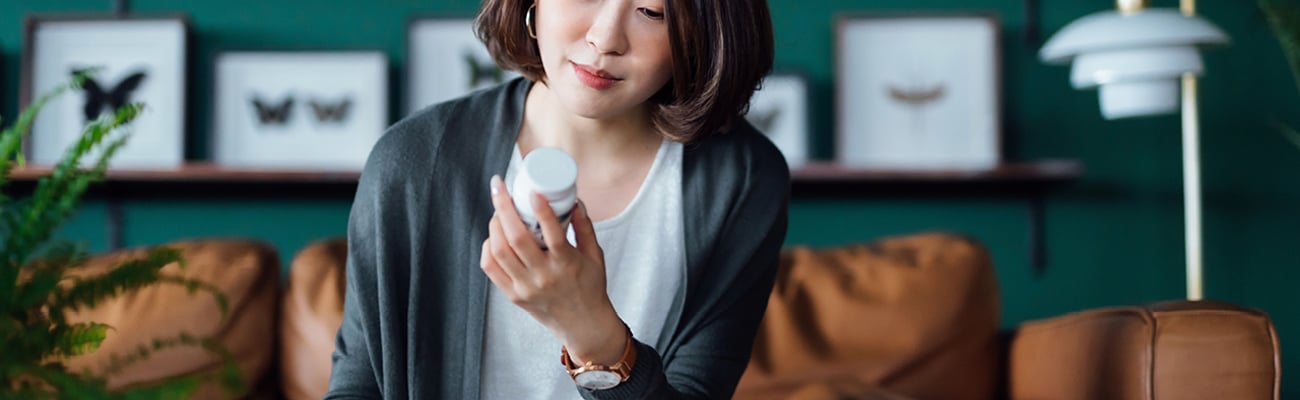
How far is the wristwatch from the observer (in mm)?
1037

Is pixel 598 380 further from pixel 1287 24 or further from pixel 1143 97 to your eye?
pixel 1287 24

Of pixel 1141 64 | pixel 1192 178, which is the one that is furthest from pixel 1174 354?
pixel 1192 178

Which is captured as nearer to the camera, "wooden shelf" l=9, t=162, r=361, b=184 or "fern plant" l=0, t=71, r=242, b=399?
"fern plant" l=0, t=71, r=242, b=399

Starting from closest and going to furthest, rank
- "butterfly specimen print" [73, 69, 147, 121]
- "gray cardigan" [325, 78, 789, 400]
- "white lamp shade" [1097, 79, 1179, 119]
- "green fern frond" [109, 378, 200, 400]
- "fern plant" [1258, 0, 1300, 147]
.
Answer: "green fern frond" [109, 378, 200, 400] < "gray cardigan" [325, 78, 789, 400] < "white lamp shade" [1097, 79, 1179, 119] < "fern plant" [1258, 0, 1300, 147] < "butterfly specimen print" [73, 69, 147, 121]

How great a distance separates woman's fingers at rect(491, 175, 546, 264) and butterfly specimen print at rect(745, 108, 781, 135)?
171 cm

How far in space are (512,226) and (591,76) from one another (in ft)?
0.69

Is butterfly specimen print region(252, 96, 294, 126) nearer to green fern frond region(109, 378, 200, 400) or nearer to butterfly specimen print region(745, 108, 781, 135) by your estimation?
butterfly specimen print region(745, 108, 781, 135)

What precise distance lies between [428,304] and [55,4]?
1.84 m

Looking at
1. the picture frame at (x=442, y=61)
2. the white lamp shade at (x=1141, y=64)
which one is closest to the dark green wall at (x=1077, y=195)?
the picture frame at (x=442, y=61)

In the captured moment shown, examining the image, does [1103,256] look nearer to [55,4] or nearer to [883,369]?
[883,369]

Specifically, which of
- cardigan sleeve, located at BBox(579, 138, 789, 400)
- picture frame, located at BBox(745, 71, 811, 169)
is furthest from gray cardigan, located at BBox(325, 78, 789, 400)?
picture frame, located at BBox(745, 71, 811, 169)

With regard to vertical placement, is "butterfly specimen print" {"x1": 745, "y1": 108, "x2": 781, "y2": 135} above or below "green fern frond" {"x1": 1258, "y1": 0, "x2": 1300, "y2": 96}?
below

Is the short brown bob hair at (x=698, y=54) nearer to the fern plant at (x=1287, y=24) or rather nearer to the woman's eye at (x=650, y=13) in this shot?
the woman's eye at (x=650, y=13)

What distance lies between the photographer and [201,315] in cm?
188
